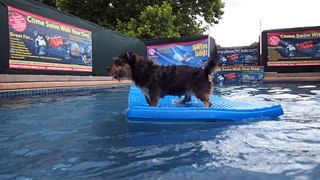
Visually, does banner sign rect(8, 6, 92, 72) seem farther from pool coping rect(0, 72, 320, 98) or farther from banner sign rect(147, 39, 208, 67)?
banner sign rect(147, 39, 208, 67)

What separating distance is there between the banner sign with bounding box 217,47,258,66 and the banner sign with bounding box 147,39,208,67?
185 inches

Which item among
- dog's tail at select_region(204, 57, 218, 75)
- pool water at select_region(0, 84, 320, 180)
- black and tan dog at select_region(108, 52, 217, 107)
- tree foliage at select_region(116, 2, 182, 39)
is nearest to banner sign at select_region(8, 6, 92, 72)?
→ pool water at select_region(0, 84, 320, 180)

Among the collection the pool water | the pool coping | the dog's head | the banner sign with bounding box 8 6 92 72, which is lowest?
the pool water

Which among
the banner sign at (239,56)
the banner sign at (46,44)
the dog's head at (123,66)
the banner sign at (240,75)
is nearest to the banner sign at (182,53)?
the banner sign at (240,75)

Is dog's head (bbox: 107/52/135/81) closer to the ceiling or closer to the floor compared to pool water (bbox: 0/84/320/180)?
closer to the ceiling

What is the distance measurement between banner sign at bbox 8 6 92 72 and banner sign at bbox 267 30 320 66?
11426 millimetres

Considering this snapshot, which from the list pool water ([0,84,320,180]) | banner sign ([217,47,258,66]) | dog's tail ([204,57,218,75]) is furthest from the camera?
banner sign ([217,47,258,66])

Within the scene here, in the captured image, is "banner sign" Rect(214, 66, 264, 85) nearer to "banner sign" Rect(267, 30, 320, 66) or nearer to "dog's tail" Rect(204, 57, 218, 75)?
"banner sign" Rect(267, 30, 320, 66)

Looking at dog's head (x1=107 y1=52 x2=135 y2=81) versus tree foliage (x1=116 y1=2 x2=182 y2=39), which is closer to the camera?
dog's head (x1=107 y1=52 x2=135 y2=81)

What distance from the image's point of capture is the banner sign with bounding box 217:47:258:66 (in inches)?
842

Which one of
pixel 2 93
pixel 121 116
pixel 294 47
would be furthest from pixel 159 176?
pixel 294 47

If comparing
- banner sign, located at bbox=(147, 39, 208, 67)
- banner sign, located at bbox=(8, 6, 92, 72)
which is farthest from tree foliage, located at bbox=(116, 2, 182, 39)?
banner sign, located at bbox=(8, 6, 92, 72)

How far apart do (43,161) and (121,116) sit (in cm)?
261

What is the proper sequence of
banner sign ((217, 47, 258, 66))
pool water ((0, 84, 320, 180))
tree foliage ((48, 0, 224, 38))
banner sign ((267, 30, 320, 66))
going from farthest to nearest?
banner sign ((217, 47, 258, 66)) < tree foliage ((48, 0, 224, 38)) < banner sign ((267, 30, 320, 66)) < pool water ((0, 84, 320, 180))
